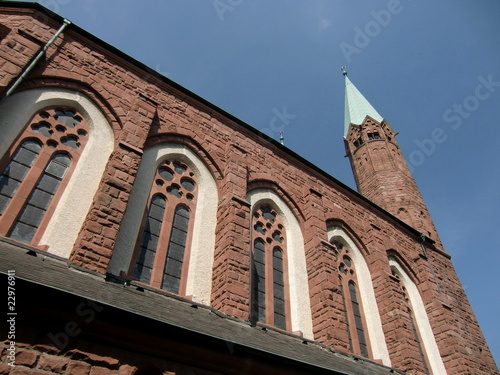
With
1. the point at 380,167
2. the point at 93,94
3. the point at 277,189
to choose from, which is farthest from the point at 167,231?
the point at 380,167

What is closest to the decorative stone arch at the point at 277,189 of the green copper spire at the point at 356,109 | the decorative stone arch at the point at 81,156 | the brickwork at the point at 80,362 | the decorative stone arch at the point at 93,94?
the decorative stone arch at the point at 93,94

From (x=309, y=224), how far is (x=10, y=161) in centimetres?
712

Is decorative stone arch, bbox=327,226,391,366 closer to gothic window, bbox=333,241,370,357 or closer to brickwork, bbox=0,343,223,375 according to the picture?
gothic window, bbox=333,241,370,357

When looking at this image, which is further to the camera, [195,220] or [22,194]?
[195,220]

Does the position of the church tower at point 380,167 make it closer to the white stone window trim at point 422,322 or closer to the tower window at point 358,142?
the tower window at point 358,142

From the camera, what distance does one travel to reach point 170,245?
27.3ft

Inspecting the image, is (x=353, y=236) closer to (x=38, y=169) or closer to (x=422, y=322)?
(x=422, y=322)

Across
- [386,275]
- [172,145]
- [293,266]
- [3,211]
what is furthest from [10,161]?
[386,275]

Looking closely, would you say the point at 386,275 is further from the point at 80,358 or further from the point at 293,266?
the point at 80,358

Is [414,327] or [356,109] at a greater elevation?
[356,109]

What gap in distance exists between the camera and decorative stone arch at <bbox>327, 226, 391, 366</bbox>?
416 inches

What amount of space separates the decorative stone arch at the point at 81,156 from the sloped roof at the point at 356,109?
767 inches

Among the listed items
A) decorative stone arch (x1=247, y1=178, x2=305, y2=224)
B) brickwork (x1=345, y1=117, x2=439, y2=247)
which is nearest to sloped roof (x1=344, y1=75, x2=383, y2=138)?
brickwork (x1=345, y1=117, x2=439, y2=247)

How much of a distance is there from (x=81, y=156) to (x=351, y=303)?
772 cm
